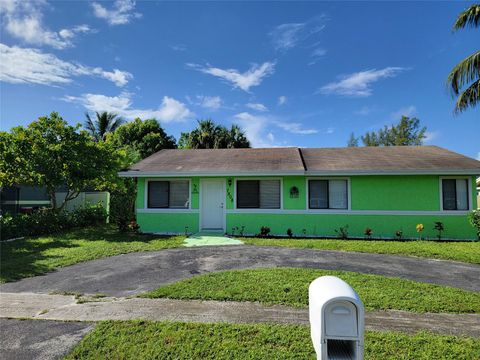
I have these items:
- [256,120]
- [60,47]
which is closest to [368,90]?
[256,120]

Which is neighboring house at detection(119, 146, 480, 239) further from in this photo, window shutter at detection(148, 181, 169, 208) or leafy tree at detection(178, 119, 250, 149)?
leafy tree at detection(178, 119, 250, 149)

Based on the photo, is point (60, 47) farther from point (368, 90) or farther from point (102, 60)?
point (368, 90)

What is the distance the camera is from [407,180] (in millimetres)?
11039

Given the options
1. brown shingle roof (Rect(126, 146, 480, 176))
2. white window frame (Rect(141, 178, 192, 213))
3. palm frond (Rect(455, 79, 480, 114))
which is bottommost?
white window frame (Rect(141, 178, 192, 213))

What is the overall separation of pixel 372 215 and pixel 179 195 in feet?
26.8

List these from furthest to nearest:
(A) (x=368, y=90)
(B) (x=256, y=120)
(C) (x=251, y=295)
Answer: (B) (x=256, y=120), (A) (x=368, y=90), (C) (x=251, y=295)

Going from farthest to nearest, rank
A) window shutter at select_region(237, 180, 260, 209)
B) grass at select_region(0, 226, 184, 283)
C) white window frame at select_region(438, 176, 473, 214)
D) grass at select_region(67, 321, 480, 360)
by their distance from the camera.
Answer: window shutter at select_region(237, 180, 260, 209), white window frame at select_region(438, 176, 473, 214), grass at select_region(0, 226, 184, 283), grass at select_region(67, 321, 480, 360)

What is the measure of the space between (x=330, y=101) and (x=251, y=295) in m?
22.1

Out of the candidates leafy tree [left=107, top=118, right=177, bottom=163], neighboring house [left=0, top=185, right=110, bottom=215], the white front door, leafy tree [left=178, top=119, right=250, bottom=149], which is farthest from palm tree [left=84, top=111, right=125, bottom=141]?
the white front door

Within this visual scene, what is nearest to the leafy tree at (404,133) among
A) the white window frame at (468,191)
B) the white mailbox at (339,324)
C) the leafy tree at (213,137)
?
the leafy tree at (213,137)

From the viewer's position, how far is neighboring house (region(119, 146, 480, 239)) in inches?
428

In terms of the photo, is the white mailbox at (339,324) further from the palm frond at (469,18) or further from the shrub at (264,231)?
the palm frond at (469,18)

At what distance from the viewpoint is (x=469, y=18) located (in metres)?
11.1

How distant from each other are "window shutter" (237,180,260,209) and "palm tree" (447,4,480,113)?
369 inches
